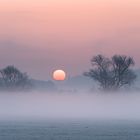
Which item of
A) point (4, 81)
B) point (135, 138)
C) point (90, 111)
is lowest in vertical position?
point (135, 138)

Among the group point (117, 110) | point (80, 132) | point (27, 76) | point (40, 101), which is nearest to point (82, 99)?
point (40, 101)

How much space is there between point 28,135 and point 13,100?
178ft

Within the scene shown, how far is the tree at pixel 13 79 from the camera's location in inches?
3684

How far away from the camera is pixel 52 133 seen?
3441 centimetres

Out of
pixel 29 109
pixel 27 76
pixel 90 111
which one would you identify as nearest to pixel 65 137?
pixel 90 111

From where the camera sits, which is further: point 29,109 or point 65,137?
point 29,109

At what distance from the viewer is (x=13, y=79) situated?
96438 millimetres

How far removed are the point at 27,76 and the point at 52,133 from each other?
2704 inches

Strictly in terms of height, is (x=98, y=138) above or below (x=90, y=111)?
below

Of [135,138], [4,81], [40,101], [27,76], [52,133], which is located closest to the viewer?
[135,138]

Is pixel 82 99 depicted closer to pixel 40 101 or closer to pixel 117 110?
pixel 40 101

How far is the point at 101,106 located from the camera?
7981 cm

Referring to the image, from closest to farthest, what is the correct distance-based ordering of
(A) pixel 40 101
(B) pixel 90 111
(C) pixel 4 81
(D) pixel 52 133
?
(D) pixel 52 133, (B) pixel 90 111, (A) pixel 40 101, (C) pixel 4 81

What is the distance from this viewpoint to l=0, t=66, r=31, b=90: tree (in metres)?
93.6
